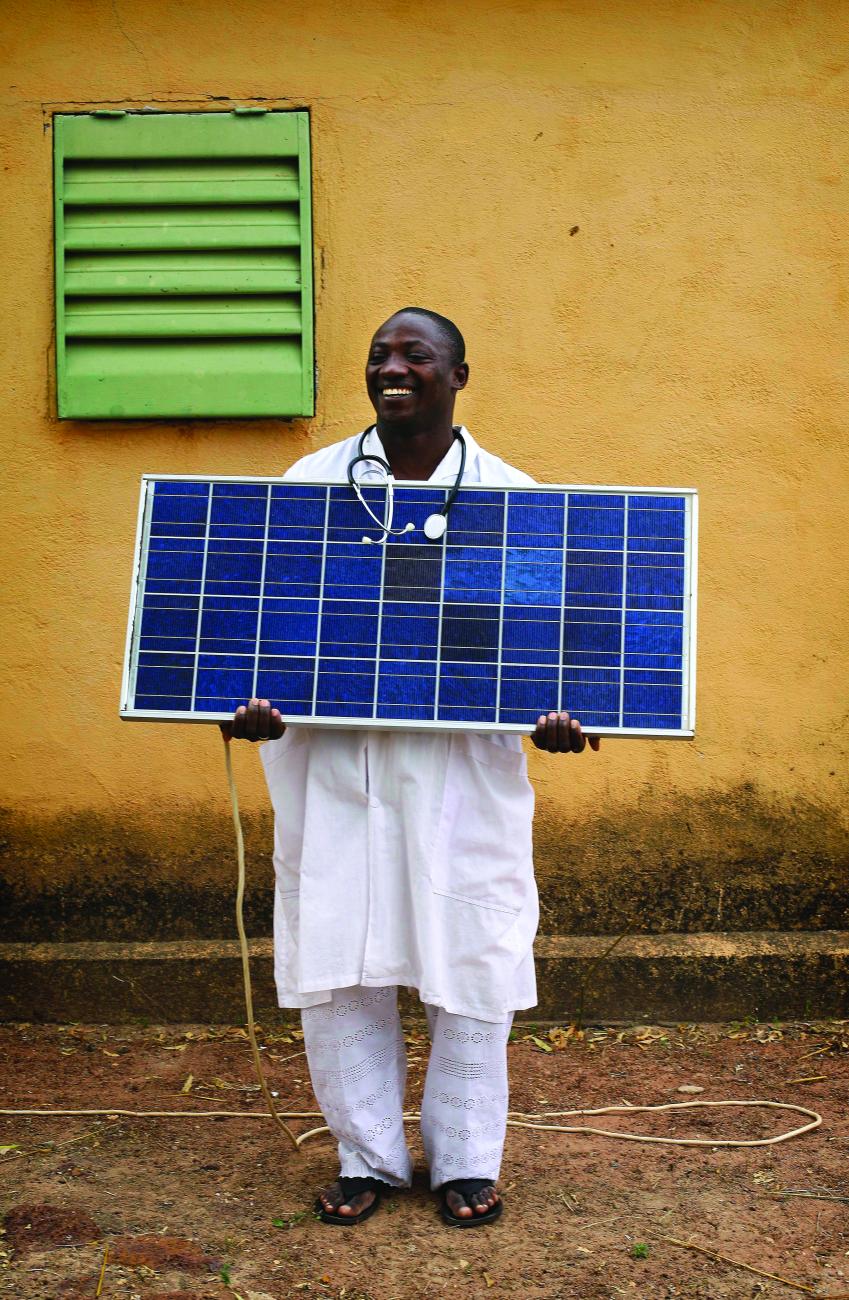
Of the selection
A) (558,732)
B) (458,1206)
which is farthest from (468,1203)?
(558,732)

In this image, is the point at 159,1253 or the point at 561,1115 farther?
the point at 561,1115

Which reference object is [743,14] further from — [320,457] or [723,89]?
[320,457]

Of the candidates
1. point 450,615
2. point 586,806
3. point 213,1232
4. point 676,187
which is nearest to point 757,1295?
point 213,1232

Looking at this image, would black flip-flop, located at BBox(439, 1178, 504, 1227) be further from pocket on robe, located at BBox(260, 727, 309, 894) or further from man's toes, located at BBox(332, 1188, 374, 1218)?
pocket on robe, located at BBox(260, 727, 309, 894)

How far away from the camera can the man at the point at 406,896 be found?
11.0 ft

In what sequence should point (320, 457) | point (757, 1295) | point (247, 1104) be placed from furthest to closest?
point (247, 1104) → point (320, 457) → point (757, 1295)

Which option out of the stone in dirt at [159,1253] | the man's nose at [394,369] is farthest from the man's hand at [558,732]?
the stone in dirt at [159,1253]

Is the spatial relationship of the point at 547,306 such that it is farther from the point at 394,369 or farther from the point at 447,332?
the point at 394,369

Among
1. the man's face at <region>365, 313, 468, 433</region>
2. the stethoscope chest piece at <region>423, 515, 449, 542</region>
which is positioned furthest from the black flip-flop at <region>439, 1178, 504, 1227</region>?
the man's face at <region>365, 313, 468, 433</region>

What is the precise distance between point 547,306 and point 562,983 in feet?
7.88

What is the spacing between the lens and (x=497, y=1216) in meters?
→ 3.47

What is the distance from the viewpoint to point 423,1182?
3670 millimetres

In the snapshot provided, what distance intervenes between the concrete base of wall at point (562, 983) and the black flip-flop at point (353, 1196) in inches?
54.8

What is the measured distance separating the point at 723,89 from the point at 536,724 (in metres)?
2.85
